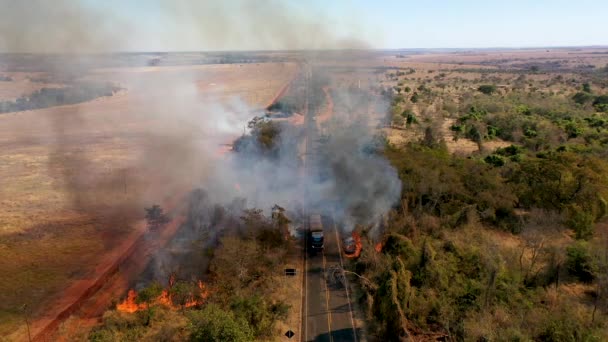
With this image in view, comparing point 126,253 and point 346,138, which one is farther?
point 346,138

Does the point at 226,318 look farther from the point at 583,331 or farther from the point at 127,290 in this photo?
the point at 583,331

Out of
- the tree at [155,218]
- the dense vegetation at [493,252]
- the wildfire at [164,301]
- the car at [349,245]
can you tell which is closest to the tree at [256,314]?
the wildfire at [164,301]

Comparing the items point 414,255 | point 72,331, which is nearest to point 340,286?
point 414,255

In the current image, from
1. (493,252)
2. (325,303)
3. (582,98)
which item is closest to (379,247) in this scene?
(325,303)

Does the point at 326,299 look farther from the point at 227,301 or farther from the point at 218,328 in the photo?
the point at 218,328

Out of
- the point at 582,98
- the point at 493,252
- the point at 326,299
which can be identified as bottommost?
the point at 326,299
